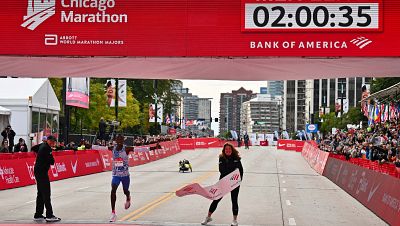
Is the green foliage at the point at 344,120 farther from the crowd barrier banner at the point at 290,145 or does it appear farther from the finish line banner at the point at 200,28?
the finish line banner at the point at 200,28

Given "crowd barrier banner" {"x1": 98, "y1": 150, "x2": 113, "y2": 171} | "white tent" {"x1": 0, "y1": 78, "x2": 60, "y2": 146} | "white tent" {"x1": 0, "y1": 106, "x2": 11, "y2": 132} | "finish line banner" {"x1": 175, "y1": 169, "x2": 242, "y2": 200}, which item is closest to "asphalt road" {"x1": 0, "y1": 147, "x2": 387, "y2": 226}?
"finish line banner" {"x1": 175, "y1": 169, "x2": 242, "y2": 200}

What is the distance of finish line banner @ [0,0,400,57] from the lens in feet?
42.5

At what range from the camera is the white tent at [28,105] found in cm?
3481

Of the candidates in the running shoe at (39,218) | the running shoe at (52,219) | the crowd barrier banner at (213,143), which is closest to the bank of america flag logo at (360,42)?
the running shoe at (52,219)

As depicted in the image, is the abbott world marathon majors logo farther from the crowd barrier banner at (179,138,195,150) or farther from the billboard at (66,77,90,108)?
the crowd barrier banner at (179,138,195,150)

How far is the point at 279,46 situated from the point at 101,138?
31.8 meters

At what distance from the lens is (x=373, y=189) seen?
61.6ft

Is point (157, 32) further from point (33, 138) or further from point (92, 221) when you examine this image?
point (33, 138)

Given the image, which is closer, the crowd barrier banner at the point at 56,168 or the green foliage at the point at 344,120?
the crowd barrier banner at the point at 56,168

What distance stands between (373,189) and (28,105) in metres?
22.1

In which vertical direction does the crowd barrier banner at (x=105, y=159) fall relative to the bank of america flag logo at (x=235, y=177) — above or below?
below

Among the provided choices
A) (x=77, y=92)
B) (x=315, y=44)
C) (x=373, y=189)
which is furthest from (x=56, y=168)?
(x=315, y=44)

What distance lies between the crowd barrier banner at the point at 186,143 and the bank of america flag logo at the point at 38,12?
6273 centimetres

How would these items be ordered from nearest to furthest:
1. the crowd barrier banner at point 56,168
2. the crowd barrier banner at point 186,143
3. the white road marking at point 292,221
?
the white road marking at point 292,221, the crowd barrier banner at point 56,168, the crowd barrier banner at point 186,143
